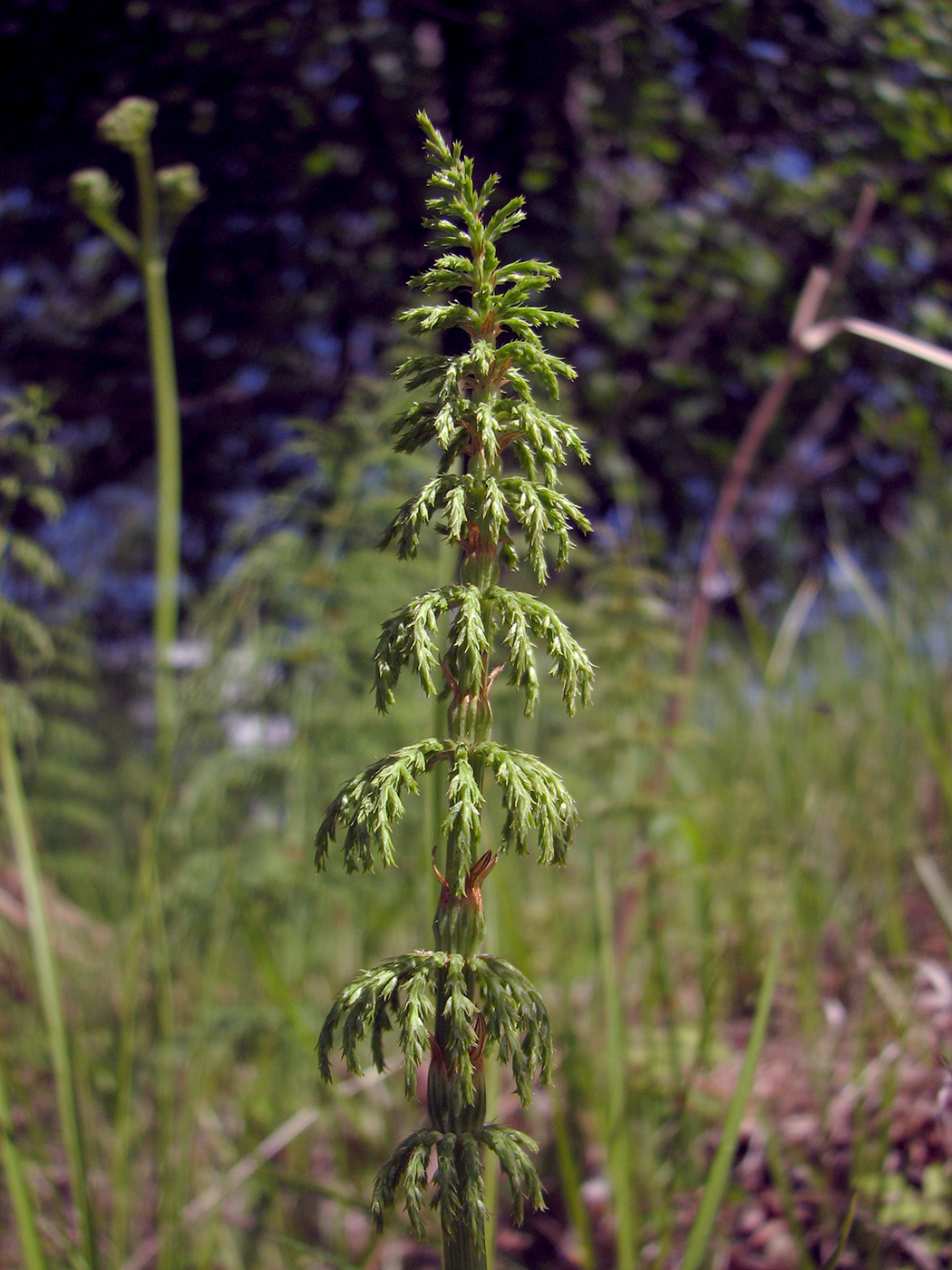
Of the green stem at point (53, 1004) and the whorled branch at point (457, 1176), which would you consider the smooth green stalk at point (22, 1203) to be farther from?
the whorled branch at point (457, 1176)

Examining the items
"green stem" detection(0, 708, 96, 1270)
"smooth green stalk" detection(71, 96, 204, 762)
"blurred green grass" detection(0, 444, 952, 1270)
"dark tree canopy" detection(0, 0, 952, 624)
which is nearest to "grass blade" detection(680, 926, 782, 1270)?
"blurred green grass" detection(0, 444, 952, 1270)

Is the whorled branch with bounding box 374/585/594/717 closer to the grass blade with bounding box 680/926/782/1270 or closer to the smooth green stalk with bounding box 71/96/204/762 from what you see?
the grass blade with bounding box 680/926/782/1270

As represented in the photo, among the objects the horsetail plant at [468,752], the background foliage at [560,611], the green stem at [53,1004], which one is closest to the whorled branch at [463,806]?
the horsetail plant at [468,752]

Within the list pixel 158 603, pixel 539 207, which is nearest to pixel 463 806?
pixel 158 603

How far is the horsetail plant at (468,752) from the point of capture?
319mm

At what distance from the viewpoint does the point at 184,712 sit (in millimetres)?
959

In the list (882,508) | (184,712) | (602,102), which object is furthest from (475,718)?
(882,508)

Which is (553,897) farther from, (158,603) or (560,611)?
(158,603)

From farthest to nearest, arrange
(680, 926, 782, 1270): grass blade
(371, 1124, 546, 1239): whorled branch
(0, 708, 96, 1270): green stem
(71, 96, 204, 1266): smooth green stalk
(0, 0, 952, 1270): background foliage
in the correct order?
(0, 0, 952, 1270): background foliage < (71, 96, 204, 1266): smooth green stalk < (0, 708, 96, 1270): green stem < (680, 926, 782, 1270): grass blade < (371, 1124, 546, 1239): whorled branch

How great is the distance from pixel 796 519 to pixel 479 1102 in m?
3.21

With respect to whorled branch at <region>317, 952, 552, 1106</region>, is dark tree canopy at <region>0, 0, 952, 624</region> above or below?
above

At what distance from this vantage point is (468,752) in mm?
344

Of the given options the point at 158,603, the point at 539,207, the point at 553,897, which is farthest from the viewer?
the point at 539,207

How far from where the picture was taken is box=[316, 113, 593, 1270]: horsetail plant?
32 centimetres
